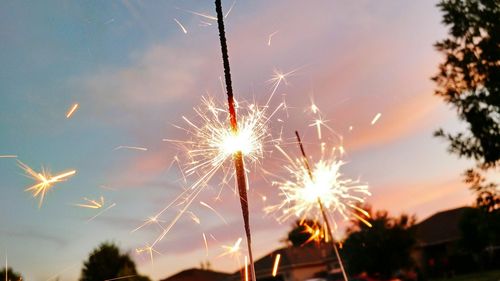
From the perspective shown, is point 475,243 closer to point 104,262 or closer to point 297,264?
point 297,264

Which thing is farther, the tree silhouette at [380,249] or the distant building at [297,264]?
the distant building at [297,264]

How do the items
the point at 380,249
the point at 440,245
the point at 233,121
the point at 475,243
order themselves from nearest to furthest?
the point at 233,121 → the point at 380,249 → the point at 475,243 → the point at 440,245

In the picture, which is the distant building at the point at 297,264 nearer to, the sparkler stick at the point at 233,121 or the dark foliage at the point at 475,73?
the dark foliage at the point at 475,73

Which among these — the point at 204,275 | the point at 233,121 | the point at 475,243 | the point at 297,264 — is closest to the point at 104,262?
the point at 204,275

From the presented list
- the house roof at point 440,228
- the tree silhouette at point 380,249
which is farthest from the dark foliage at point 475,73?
the house roof at point 440,228

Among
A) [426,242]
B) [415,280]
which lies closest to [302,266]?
[415,280]

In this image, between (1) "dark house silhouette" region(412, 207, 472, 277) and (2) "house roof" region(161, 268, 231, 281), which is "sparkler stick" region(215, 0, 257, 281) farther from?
(2) "house roof" region(161, 268, 231, 281)

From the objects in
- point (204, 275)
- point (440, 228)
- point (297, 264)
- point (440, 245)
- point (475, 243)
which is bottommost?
point (475, 243)

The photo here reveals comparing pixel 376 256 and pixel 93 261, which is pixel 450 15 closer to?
pixel 376 256
